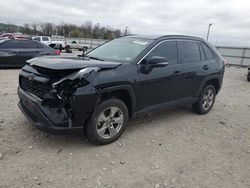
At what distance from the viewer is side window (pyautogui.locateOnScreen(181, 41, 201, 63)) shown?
4.80 meters

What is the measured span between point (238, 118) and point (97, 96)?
12.7 ft

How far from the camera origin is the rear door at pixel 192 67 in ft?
15.6

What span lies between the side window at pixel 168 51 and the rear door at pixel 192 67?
214 mm

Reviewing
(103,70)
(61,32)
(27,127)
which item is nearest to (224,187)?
(103,70)

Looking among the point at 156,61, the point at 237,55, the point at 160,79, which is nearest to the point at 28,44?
the point at 160,79

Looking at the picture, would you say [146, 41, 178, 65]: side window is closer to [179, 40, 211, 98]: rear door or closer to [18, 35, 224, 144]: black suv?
[18, 35, 224, 144]: black suv

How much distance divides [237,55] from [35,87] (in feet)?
70.0

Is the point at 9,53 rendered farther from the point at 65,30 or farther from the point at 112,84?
the point at 65,30

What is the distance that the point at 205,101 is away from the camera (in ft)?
18.5

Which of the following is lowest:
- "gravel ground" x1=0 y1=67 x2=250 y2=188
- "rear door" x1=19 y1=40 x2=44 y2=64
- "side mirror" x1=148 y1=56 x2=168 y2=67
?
"gravel ground" x1=0 y1=67 x2=250 y2=188

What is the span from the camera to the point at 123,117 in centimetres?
377

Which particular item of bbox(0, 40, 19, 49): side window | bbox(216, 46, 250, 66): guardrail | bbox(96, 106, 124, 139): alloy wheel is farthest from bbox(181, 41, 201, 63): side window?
bbox(216, 46, 250, 66): guardrail

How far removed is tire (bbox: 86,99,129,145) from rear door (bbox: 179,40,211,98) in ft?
5.36

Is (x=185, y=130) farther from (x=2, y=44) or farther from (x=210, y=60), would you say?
(x=2, y=44)
